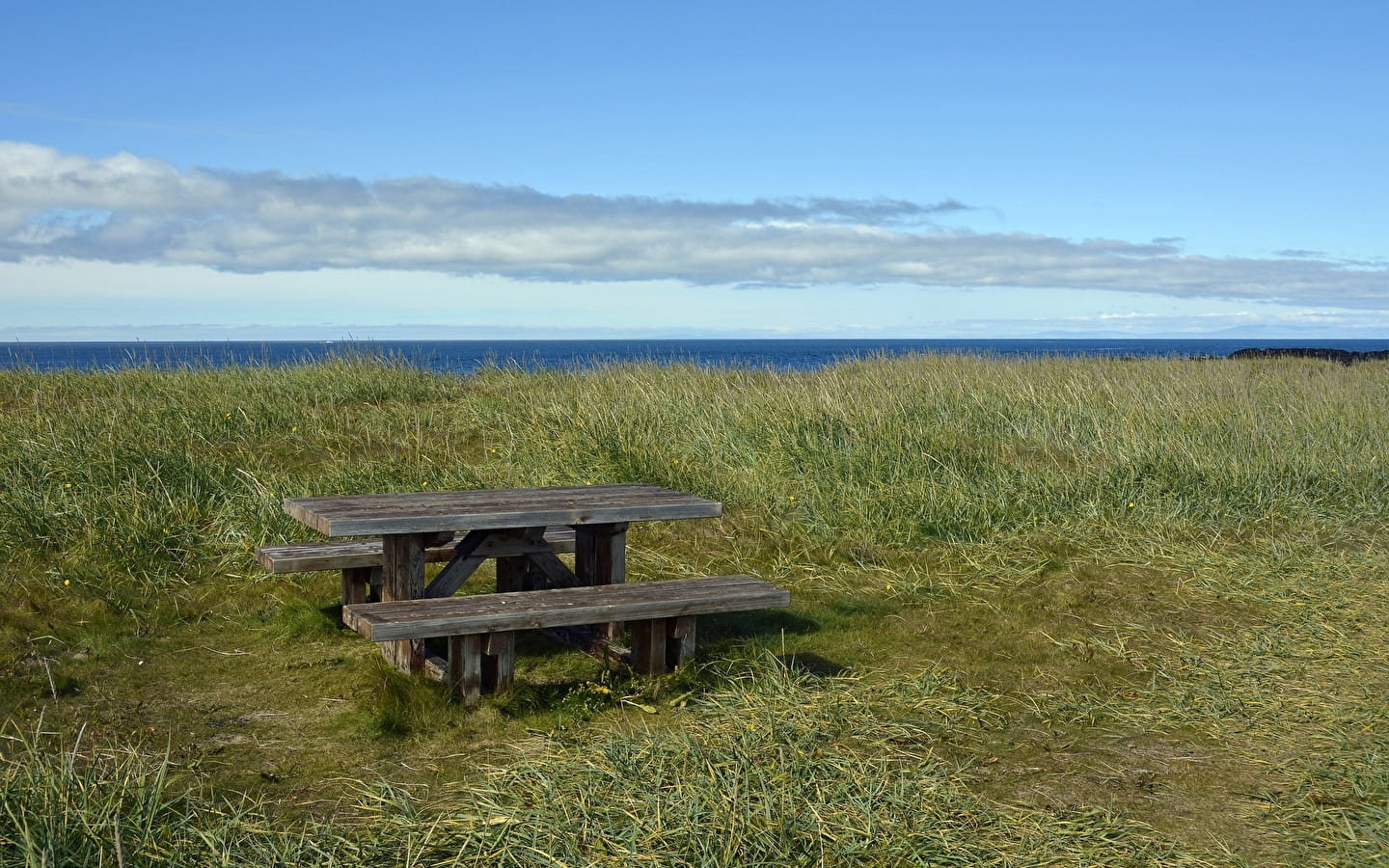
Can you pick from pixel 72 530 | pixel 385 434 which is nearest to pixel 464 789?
pixel 72 530

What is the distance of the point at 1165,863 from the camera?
2.92m

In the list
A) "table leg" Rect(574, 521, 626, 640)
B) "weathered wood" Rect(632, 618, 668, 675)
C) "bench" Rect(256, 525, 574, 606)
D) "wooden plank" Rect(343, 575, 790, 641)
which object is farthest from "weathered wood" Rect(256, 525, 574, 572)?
"weathered wood" Rect(632, 618, 668, 675)

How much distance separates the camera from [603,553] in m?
5.12

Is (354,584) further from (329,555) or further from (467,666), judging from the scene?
(467,666)

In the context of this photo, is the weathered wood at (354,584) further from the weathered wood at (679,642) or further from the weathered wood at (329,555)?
the weathered wood at (679,642)

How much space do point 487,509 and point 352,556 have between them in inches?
38.6

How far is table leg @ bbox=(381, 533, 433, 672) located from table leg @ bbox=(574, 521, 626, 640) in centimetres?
86

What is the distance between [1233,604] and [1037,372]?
9.37m

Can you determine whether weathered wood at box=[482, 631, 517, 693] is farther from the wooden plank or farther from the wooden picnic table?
the wooden picnic table

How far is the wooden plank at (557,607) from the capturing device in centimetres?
388

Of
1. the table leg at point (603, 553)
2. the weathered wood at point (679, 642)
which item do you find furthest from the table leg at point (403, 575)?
the weathered wood at point (679, 642)

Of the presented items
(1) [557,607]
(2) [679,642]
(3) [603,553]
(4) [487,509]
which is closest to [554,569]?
(3) [603,553]

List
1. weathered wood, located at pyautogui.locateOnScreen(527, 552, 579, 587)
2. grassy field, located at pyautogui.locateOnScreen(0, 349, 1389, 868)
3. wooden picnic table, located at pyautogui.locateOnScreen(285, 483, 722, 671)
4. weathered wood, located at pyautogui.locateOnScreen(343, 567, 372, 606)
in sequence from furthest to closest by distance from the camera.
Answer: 1. weathered wood, located at pyautogui.locateOnScreen(343, 567, 372, 606)
2. weathered wood, located at pyautogui.locateOnScreen(527, 552, 579, 587)
3. wooden picnic table, located at pyautogui.locateOnScreen(285, 483, 722, 671)
4. grassy field, located at pyautogui.locateOnScreen(0, 349, 1389, 868)

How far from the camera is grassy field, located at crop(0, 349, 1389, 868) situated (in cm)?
299
